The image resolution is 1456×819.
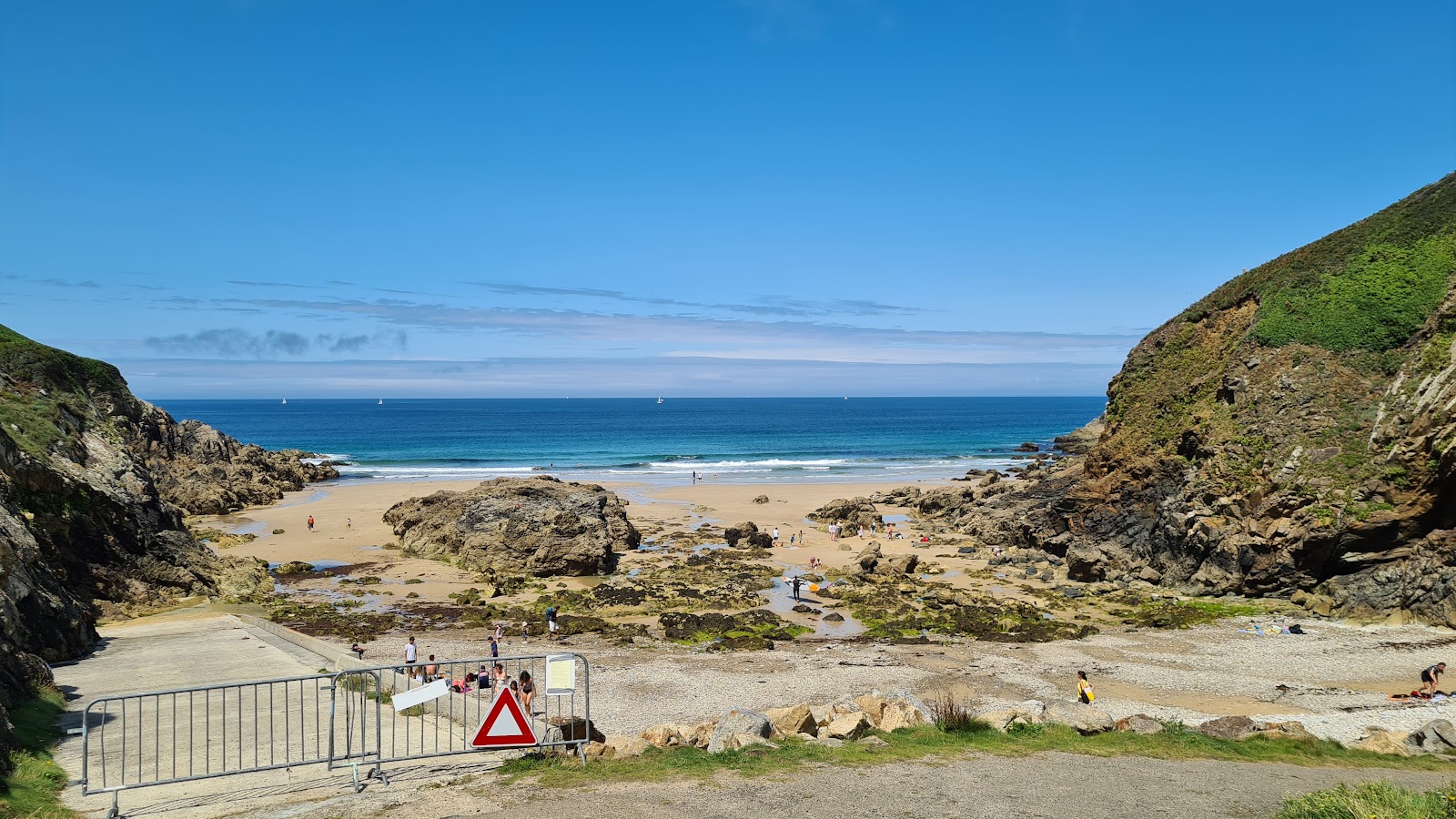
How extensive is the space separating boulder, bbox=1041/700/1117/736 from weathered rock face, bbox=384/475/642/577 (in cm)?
2471

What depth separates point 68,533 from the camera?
24422 millimetres

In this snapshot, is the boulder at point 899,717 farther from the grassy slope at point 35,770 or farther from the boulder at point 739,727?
the grassy slope at point 35,770

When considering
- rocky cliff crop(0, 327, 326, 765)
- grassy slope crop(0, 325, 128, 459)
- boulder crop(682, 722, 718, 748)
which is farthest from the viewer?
grassy slope crop(0, 325, 128, 459)

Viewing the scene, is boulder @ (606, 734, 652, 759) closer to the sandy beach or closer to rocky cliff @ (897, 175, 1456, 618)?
the sandy beach

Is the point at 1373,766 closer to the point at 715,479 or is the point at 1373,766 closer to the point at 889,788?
the point at 889,788

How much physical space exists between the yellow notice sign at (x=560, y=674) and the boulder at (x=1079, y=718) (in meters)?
8.44

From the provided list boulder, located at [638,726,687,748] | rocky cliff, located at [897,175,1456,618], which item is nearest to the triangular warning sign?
boulder, located at [638,726,687,748]

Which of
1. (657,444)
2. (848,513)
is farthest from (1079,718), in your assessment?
(657,444)

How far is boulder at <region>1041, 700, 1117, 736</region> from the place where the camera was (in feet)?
45.6

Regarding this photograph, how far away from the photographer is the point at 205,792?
11.1m

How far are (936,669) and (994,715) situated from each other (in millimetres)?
8364

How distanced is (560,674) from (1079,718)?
29.9 feet

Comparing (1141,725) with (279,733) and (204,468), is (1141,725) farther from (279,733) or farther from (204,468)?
(204,468)

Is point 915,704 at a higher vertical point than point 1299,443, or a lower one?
lower
